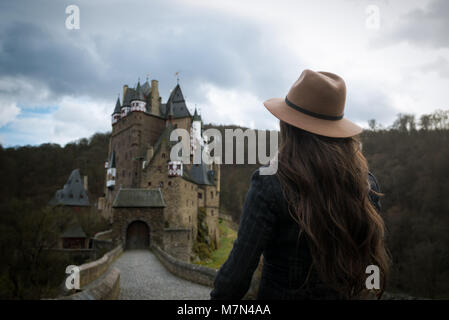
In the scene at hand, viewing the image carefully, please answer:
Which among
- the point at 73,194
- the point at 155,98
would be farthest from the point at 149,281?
the point at 73,194

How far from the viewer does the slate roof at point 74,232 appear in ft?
109

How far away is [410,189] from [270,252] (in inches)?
1560

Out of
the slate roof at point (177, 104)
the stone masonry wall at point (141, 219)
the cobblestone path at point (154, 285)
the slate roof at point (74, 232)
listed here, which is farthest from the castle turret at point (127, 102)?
the cobblestone path at point (154, 285)

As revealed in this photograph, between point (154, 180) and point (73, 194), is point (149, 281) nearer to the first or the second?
point (154, 180)

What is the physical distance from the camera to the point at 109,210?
41031mm

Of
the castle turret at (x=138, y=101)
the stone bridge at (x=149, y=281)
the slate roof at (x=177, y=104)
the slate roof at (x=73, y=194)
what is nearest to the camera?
the stone bridge at (x=149, y=281)

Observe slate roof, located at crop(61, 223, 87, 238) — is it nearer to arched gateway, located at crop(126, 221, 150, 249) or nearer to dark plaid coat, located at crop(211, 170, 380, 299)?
arched gateway, located at crop(126, 221, 150, 249)

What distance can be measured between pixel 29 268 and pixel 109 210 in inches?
835

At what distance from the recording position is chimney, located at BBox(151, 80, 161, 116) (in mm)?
41531

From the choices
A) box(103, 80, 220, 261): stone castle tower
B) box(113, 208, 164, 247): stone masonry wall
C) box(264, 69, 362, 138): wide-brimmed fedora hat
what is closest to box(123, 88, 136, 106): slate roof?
box(103, 80, 220, 261): stone castle tower

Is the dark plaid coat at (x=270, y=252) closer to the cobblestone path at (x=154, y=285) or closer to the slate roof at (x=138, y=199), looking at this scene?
the cobblestone path at (x=154, y=285)

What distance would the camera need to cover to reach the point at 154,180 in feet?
104

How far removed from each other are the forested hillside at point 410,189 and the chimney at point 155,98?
57.0ft
